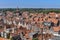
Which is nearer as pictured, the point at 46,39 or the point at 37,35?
the point at 46,39

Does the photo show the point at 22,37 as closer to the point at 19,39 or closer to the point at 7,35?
the point at 19,39

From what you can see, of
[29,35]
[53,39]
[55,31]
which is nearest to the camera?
[53,39]

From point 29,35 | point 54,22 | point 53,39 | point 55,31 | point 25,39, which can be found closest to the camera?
point 53,39

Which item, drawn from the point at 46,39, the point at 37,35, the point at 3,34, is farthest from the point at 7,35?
the point at 46,39

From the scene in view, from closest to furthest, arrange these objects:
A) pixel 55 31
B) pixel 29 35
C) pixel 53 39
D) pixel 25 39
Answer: pixel 53 39
pixel 25 39
pixel 29 35
pixel 55 31

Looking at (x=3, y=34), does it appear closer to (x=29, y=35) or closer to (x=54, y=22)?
(x=29, y=35)

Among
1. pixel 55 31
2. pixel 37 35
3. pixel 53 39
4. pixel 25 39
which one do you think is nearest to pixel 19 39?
pixel 25 39

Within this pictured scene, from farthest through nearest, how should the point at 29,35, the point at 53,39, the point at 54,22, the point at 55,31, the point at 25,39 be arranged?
the point at 54,22, the point at 55,31, the point at 29,35, the point at 25,39, the point at 53,39

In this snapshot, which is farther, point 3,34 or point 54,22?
point 54,22
